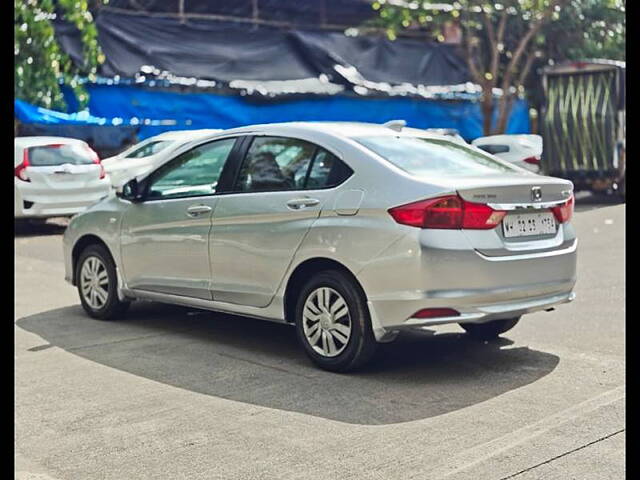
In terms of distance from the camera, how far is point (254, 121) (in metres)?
23.9

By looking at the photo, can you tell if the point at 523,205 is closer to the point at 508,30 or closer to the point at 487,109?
the point at 487,109

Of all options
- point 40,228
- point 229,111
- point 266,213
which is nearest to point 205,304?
point 266,213

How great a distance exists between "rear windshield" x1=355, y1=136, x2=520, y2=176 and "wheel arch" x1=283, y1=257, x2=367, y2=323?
0.76m

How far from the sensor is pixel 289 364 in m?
6.68

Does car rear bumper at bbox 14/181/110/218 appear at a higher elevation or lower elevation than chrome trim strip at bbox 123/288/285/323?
higher

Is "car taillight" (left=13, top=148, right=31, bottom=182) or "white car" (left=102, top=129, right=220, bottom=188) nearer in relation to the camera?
"car taillight" (left=13, top=148, right=31, bottom=182)

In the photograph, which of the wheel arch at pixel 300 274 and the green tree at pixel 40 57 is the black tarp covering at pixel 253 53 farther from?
the wheel arch at pixel 300 274

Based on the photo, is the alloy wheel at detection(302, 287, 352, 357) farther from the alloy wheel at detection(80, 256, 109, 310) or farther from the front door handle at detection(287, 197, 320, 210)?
the alloy wheel at detection(80, 256, 109, 310)

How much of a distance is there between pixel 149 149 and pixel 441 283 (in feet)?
43.3

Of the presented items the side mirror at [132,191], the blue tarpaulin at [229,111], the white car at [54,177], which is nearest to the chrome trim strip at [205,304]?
the side mirror at [132,191]

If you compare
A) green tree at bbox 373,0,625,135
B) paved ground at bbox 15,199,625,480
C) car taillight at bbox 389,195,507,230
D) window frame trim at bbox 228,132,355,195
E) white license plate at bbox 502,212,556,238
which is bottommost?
paved ground at bbox 15,199,625,480

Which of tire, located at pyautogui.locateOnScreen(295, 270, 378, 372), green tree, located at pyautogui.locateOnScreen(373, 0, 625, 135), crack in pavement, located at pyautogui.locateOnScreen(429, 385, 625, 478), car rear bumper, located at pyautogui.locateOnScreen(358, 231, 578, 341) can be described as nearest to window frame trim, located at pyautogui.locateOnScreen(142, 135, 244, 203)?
tire, located at pyautogui.locateOnScreen(295, 270, 378, 372)

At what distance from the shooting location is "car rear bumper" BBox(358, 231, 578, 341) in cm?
597
